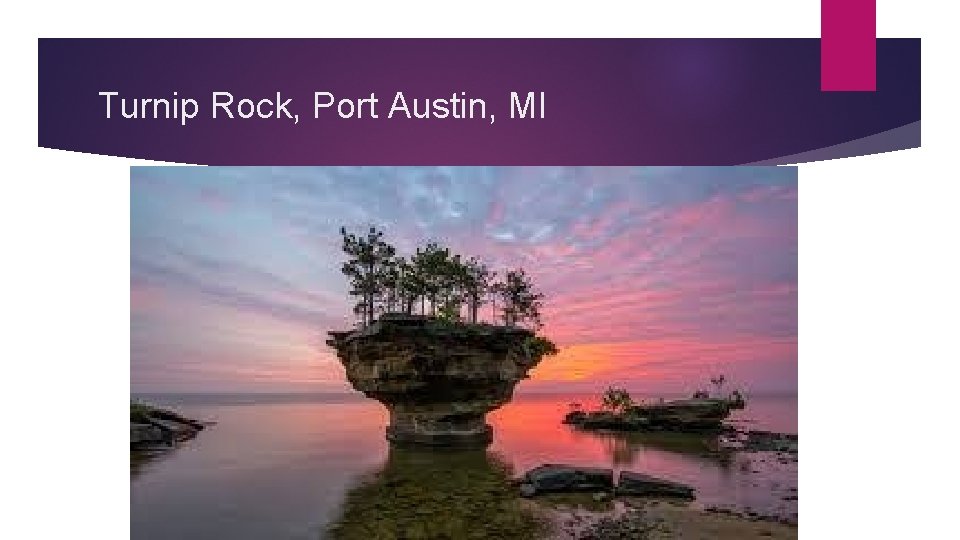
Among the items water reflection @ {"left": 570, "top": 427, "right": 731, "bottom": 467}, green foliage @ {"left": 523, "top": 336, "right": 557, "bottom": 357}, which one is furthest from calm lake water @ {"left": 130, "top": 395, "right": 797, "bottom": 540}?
green foliage @ {"left": 523, "top": 336, "right": 557, "bottom": 357}

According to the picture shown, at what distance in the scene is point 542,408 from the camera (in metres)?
60.1

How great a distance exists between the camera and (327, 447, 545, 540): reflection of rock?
16.6 meters

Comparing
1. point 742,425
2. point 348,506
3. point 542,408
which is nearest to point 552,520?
point 348,506

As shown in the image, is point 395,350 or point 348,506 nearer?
point 348,506

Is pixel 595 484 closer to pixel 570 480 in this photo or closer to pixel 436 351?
pixel 570 480

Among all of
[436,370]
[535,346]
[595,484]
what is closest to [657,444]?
[535,346]

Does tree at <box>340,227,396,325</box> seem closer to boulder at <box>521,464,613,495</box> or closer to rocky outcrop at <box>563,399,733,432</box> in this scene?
boulder at <box>521,464,613,495</box>

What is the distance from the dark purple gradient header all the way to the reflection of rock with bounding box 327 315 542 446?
21.4 meters

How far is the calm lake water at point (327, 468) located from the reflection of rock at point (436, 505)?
672mm

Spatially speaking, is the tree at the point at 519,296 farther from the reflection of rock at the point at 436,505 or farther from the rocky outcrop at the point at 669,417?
the rocky outcrop at the point at 669,417

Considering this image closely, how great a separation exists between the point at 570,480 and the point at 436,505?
4.42 meters

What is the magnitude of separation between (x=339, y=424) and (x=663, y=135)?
4379cm

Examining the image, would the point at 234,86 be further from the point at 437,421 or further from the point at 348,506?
the point at 437,421

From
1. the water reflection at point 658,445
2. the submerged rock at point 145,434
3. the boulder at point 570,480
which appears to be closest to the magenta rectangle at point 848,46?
the boulder at point 570,480
